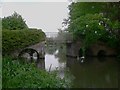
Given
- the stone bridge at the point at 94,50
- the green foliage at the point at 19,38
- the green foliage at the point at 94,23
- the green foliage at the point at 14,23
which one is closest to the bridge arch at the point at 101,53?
the stone bridge at the point at 94,50

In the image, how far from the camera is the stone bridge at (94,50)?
27125 millimetres

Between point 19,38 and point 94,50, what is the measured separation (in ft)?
27.5

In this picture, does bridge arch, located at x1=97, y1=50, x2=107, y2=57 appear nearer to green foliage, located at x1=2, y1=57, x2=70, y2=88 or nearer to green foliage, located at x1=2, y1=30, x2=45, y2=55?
green foliage, located at x1=2, y1=30, x2=45, y2=55

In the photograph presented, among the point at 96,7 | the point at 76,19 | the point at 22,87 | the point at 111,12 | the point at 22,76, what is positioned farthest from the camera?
the point at 76,19

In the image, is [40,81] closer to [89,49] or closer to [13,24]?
[13,24]

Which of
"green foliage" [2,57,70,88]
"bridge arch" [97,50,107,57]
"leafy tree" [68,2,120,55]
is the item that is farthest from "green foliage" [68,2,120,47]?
"green foliage" [2,57,70,88]

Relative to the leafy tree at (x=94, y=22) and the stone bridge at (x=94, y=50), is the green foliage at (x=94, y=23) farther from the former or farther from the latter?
the stone bridge at (x=94, y=50)

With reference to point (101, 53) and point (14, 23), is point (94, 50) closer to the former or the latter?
point (101, 53)

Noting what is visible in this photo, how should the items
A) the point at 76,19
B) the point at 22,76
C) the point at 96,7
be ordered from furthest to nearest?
the point at 76,19
the point at 96,7
the point at 22,76

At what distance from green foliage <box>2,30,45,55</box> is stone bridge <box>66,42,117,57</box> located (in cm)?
436

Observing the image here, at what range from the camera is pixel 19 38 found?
21984 mm

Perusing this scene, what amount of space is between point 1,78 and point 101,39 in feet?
70.1

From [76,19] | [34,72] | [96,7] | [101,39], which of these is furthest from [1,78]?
[101,39]

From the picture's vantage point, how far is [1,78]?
6.79m
